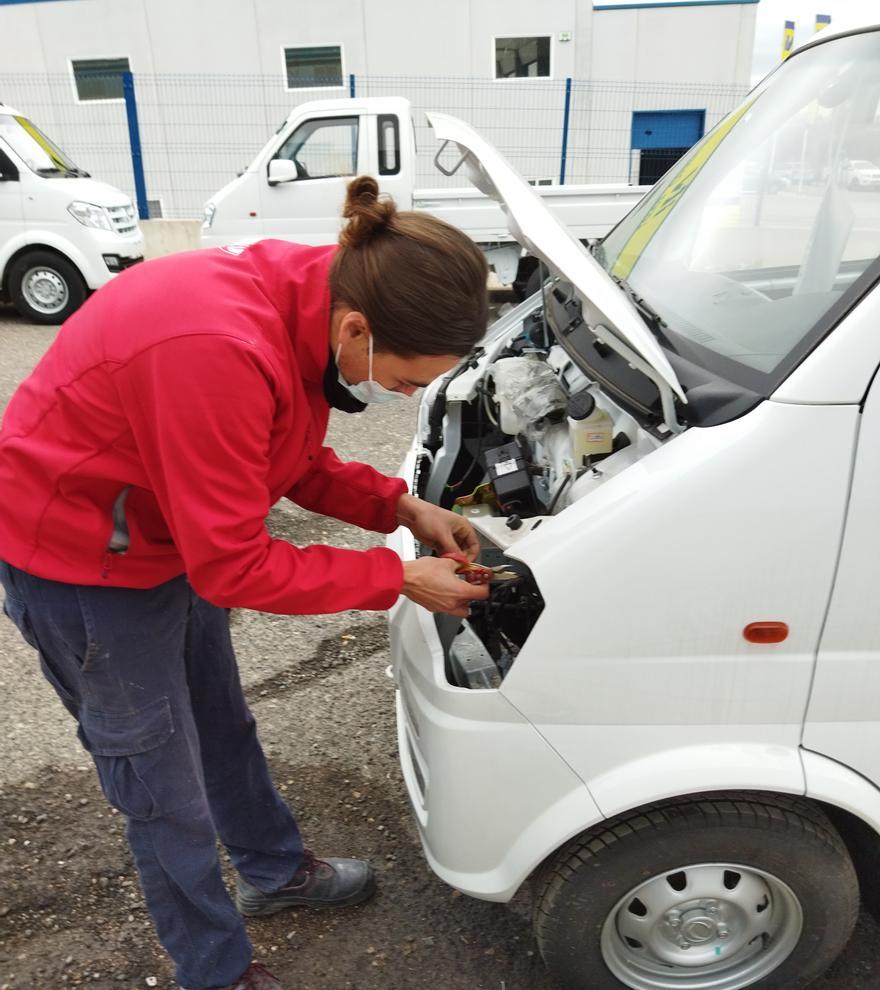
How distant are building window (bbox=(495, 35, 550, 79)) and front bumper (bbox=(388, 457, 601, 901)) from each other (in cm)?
1540

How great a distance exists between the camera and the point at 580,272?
63.4 inches

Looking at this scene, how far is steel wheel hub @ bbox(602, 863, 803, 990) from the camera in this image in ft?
5.94

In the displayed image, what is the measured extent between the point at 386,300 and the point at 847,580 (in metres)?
0.96

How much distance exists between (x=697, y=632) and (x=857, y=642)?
298 mm

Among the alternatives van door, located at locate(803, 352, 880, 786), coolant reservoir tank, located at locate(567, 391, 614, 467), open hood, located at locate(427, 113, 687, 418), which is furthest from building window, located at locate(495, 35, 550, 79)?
van door, located at locate(803, 352, 880, 786)

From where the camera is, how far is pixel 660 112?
15164mm

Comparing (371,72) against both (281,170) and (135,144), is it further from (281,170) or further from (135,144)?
(281,170)

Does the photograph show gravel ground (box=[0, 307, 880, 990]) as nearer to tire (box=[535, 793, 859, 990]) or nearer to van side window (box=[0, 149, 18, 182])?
tire (box=[535, 793, 859, 990])

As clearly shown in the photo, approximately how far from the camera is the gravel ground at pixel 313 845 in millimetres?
2195

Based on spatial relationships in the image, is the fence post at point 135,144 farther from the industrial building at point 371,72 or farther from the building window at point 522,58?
the building window at point 522,58

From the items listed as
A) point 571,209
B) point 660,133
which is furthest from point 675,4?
point 571,209

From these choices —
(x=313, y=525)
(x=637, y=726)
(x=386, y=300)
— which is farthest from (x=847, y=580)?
(x=313, y=525)

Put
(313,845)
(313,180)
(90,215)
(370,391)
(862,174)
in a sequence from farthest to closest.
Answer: (313,180) → (90,215) → (313,845) → (862,174) → (370,391)

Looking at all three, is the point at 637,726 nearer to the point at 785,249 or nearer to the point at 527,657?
the point at 527,657
